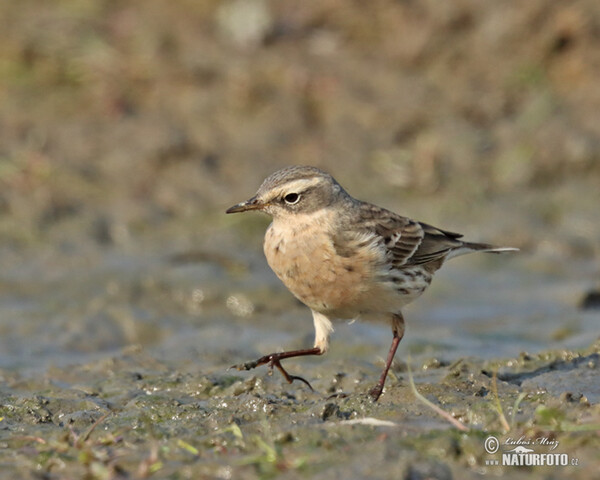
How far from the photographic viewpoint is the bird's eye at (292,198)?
7.28m

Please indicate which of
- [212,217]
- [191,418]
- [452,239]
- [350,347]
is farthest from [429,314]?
[191,418]

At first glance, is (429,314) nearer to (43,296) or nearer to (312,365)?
(312,365)

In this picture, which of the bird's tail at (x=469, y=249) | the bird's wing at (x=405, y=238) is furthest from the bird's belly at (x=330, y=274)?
the bird's tail at (x=469, y=249)

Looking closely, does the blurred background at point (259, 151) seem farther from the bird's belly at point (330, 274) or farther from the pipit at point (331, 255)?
the bird's belly at point (330, 274)

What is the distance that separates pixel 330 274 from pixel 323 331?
69 centimetres

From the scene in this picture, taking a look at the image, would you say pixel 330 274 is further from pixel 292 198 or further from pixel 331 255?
pixel 292 198

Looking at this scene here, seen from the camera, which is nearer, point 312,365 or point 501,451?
point 501,451

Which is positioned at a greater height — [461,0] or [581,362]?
[461,0]

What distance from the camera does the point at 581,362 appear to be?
24.3ft

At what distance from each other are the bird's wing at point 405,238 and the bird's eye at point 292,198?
1.86 feet

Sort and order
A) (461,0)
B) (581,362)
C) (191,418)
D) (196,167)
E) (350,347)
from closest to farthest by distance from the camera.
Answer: (191,418)
(581,362)
(350,347)
(196,167)
(461,0)

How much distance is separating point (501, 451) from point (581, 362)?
2.76 m

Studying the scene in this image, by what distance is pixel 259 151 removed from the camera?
42.7ft

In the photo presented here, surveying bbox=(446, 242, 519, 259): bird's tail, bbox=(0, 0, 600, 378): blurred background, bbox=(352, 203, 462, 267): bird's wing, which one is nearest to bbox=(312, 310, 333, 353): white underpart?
bbox=(352, 203, 462, 267): bird's wing
